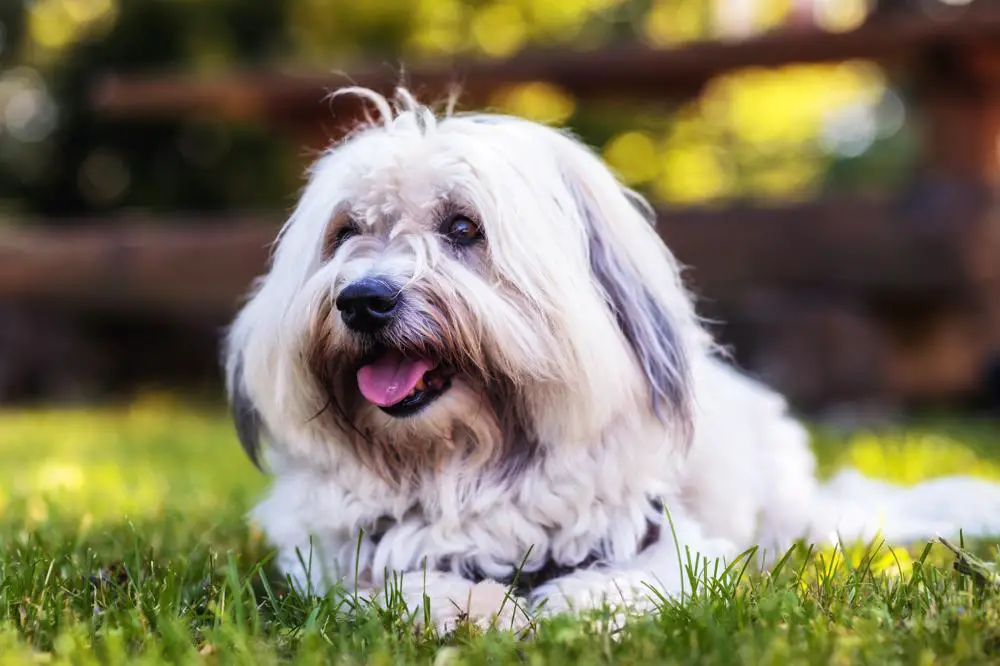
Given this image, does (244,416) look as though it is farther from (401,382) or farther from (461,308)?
(461,308)

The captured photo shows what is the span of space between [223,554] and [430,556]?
0.72 metres

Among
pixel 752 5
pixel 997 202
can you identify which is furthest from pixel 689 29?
pixel 997 202

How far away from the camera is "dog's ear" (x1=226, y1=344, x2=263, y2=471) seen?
116 inches

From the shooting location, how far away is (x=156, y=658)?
1.87 meters

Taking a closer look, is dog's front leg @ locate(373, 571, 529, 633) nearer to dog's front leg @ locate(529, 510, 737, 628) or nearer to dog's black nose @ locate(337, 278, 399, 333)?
dog's front leg @ locate(529, 510, 737, 628)

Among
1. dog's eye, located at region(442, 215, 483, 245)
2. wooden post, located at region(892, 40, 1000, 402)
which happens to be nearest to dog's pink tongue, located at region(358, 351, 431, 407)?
dog's eye, located at region(442, 215, 483, 245)

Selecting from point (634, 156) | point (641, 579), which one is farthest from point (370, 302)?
point (634, 156)

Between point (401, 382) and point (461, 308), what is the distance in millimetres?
221

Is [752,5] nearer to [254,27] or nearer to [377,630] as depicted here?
[254,27]

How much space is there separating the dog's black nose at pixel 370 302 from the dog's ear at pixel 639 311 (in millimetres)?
531

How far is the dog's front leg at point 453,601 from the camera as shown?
2.23m

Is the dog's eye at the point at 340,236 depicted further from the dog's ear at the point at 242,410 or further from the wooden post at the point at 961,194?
the wooden post at the point at 961,194

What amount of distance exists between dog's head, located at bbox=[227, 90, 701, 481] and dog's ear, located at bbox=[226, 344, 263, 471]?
0.43ft

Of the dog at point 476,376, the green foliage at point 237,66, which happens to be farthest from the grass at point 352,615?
the green foliage at point 237,66
